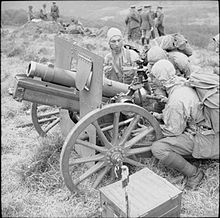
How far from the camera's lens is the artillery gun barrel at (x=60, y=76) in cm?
367

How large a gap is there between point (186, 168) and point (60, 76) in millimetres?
1718

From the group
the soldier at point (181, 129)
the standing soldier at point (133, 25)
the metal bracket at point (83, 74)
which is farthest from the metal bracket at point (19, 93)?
the standing soldier at point (133, 25)

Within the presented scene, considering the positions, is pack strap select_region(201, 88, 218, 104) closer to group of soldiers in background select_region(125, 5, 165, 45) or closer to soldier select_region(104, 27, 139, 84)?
soldier select_region(104, 27, 139, 84)

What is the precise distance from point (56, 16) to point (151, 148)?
1896 centimetres

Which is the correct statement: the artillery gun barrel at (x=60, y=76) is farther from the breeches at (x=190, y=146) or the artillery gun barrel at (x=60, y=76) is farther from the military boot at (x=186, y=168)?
the military boot at (x=186, y=168)

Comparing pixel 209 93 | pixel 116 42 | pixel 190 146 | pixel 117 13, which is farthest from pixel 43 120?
pixel 117 13

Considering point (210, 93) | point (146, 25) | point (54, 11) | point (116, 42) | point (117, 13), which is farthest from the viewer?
point (117, 13)

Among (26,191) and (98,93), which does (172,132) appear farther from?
(26,191)

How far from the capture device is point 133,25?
15.5m

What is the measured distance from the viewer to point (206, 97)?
3.38 m

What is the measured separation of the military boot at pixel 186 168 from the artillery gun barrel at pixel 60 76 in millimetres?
988

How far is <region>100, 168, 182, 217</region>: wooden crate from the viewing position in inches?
120

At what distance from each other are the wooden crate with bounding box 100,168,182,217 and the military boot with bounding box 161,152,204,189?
1.24ft

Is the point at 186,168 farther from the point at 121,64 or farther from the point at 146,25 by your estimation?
the point at 146,25
